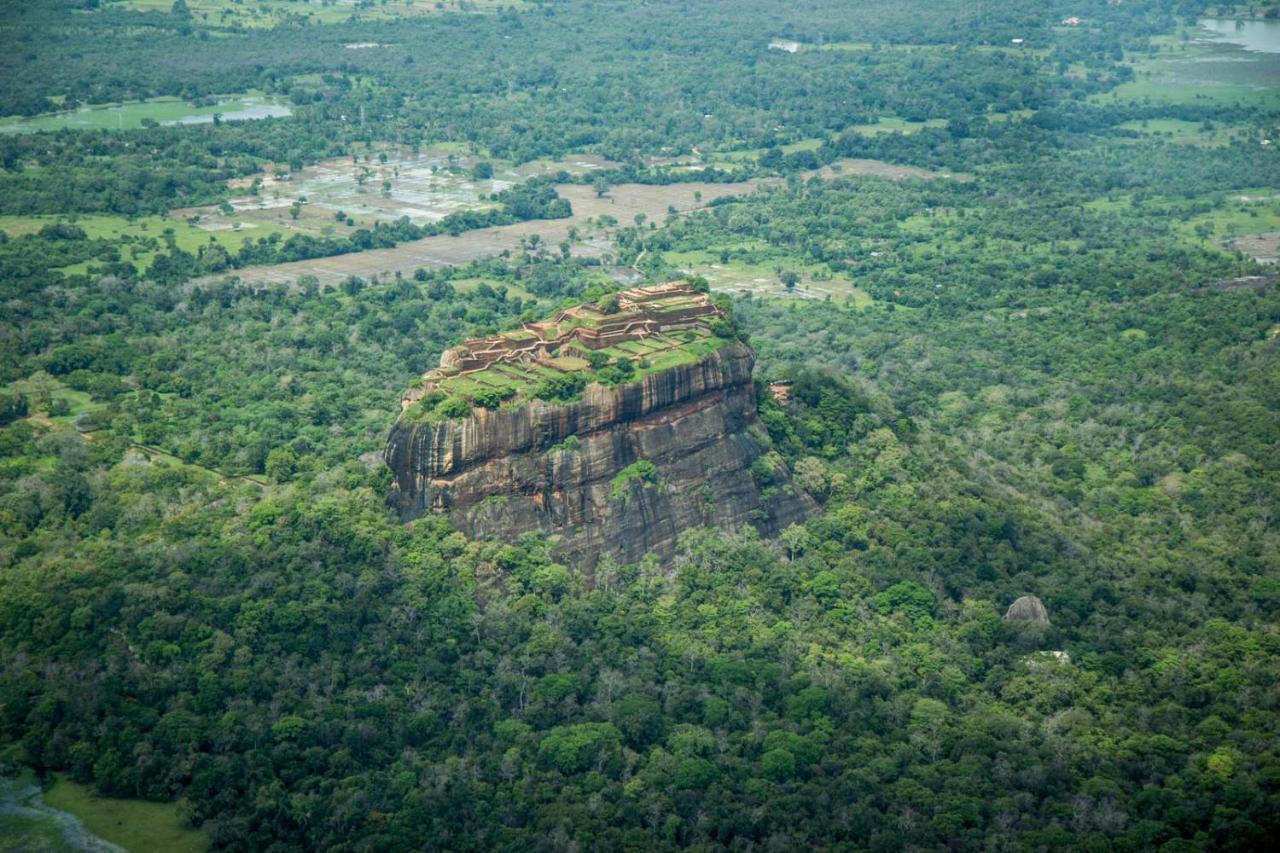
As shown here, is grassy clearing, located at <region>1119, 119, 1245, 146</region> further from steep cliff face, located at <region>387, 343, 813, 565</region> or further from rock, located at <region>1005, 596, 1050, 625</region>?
steep cliff face, located at <region>387, 343, 813, 565</region>

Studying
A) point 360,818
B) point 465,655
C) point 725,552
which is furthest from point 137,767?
point 725,552

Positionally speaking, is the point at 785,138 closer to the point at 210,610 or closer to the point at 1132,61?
the point at 1132,61

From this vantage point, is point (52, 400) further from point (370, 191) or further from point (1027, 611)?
point (370, 191)

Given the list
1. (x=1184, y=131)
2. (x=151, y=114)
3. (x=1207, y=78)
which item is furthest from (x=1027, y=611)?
(x=1207, y=78)

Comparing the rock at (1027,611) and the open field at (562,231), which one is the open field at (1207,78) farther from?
the rock at (1027,611)

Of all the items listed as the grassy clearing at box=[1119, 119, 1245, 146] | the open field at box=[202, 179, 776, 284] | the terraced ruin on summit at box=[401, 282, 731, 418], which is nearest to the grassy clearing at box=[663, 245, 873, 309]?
the open field at box=[202, 179, 776, 284]

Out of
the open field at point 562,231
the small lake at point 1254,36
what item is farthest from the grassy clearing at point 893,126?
the small lake at point 1254,36
